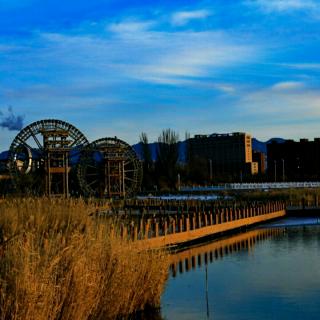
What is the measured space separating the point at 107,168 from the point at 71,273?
4888 cm

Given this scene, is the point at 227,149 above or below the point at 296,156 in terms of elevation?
above

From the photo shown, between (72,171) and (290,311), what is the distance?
175 ft

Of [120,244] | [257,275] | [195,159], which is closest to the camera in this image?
[120,244]

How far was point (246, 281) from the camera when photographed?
14703 mm

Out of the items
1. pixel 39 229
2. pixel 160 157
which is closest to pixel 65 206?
pixel 39 229

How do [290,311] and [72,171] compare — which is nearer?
[290,311]

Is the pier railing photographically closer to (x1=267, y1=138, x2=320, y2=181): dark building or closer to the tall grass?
the tall grass

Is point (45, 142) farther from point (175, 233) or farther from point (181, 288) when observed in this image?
point (181, 288)

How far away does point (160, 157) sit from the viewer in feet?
277

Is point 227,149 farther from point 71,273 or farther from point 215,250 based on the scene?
point 71,273

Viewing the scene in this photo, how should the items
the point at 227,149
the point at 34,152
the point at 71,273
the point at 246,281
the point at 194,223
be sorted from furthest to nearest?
the point at 227,149 < the point at 34,152 < the point at 194,223 < the point at 246,281 < the point at 71,273

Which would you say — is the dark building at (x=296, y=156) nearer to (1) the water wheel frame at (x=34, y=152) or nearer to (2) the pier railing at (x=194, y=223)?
(1) the water wheel frame at (x=34, y=152)

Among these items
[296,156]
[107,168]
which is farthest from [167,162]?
[296,156]

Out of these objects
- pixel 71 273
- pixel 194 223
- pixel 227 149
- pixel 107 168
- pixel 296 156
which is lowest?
pixel 194 223
